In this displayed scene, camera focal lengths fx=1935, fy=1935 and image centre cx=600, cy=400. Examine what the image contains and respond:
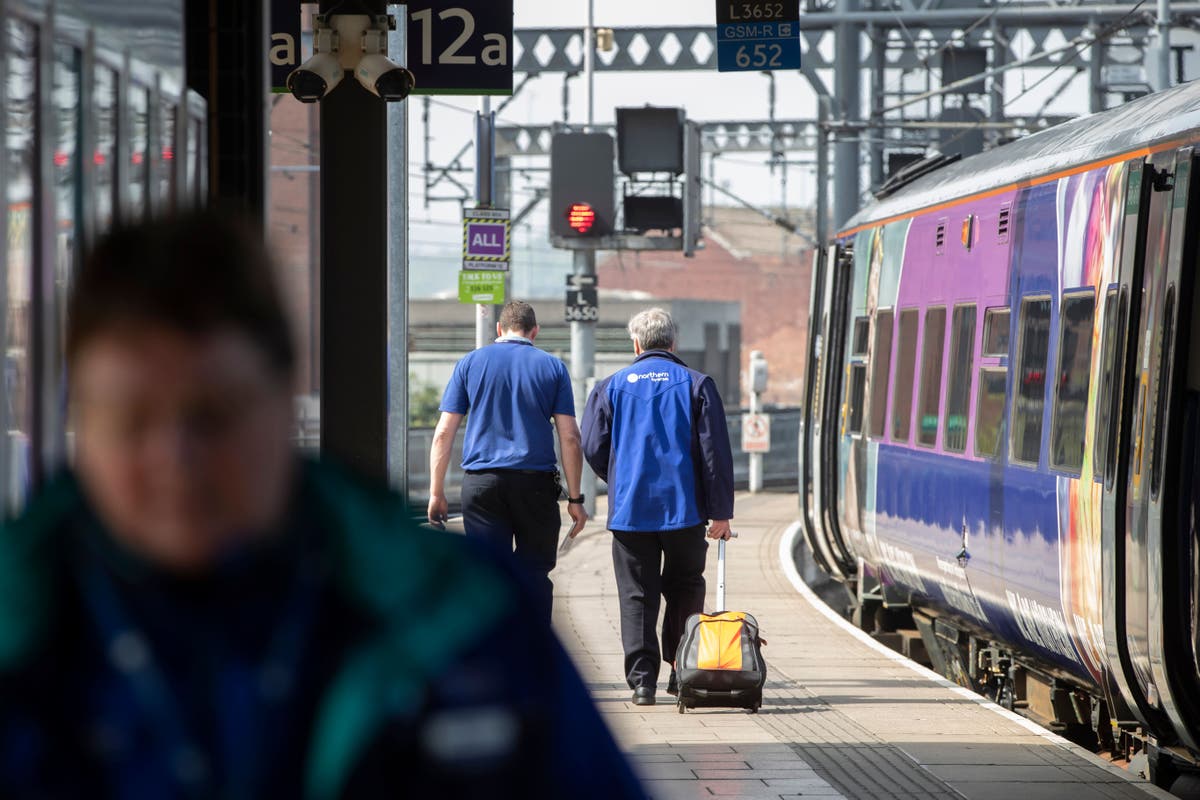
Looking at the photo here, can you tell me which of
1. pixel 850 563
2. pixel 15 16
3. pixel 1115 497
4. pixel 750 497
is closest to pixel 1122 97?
pixel 750 497

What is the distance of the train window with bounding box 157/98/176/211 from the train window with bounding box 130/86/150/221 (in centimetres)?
9

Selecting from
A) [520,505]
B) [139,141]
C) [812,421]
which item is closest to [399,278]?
[520,505]

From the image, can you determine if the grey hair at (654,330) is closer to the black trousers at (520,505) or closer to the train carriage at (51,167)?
the black trousers at (520,505)

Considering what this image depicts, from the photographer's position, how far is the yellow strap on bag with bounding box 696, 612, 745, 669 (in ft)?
28.1

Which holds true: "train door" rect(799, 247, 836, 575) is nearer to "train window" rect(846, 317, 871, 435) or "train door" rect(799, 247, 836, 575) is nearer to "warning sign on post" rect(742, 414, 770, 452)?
"train window" rect(846, 317, 871, 435)

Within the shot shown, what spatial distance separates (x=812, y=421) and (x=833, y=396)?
0.65 metres

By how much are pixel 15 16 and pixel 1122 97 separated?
99.5 feet

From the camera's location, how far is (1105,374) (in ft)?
25.9

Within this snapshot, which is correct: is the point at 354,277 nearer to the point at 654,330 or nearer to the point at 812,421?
the point at 654,330

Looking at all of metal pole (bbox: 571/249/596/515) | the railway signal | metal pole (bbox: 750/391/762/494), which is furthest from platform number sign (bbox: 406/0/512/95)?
metal pole (bbox: 750/391/762/494)

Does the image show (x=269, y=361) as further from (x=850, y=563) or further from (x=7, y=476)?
(x=850, y=563)

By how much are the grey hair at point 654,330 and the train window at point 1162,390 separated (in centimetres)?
268

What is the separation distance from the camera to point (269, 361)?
4.69 feet

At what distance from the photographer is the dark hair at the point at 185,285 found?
1.41 meters
